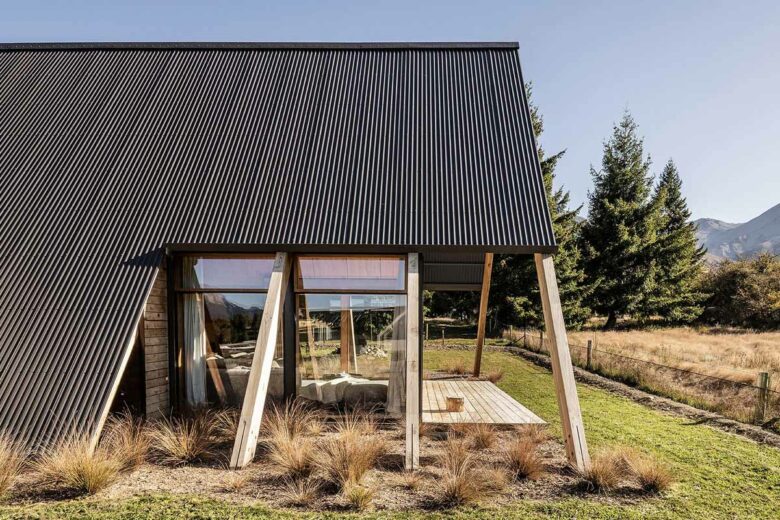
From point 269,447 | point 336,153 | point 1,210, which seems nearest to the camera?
point 269,447

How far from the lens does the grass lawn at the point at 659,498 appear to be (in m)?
3.94

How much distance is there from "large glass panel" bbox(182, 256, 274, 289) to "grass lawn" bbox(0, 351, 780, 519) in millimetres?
3065

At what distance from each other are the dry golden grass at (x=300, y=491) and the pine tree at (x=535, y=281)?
18.8 m

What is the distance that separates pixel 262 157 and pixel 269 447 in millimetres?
4313

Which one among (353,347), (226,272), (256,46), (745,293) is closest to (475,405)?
(353,347)

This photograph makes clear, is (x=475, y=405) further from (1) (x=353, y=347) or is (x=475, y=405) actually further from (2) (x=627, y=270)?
(2) (x=627, y=270)

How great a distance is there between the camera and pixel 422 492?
4.42m

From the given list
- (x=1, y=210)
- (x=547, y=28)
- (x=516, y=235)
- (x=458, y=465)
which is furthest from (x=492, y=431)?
(x=547, y=28)

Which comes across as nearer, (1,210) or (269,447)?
(269,447)

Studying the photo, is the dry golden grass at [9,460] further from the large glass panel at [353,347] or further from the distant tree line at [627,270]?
the distant tree line at [627,270]

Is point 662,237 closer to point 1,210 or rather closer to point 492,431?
point 492,431

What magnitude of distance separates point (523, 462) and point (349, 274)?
3.37m

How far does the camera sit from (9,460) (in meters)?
4.45

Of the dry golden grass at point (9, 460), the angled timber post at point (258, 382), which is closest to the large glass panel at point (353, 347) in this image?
the angled timber post at point (258, 382)
